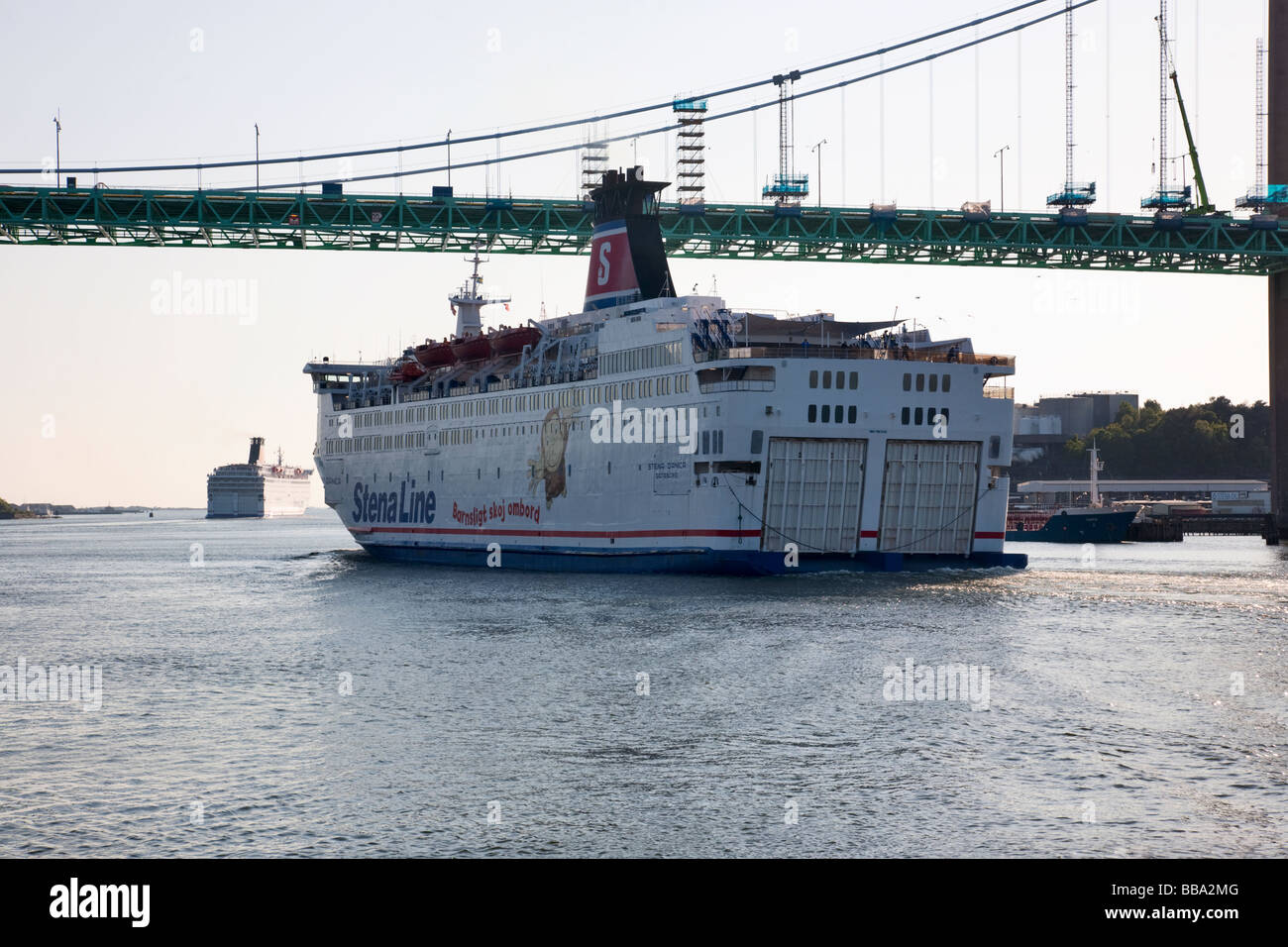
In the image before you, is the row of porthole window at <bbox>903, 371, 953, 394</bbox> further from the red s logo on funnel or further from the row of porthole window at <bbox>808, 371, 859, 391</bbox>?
the red s logo on funnel

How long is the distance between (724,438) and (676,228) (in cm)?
Answer: 4804

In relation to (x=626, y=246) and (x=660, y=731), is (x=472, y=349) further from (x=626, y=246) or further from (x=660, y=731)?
(x=660, y=731)

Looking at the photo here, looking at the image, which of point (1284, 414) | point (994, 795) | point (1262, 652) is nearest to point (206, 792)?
point (994, 795)

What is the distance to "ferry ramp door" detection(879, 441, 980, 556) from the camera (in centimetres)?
5666

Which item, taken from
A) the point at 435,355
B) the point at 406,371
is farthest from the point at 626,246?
the point at 406,371

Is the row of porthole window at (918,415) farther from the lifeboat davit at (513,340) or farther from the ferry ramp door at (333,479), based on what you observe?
the ferry ramp door at (333,479)

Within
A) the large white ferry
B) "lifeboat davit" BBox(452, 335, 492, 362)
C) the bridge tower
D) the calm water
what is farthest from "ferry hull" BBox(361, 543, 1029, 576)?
the bridge tower

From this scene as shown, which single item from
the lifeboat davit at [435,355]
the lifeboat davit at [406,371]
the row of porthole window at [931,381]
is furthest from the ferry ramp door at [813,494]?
the lifeboat davit at [406,371]

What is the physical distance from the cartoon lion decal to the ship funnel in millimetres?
7162

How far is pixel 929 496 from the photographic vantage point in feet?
189
